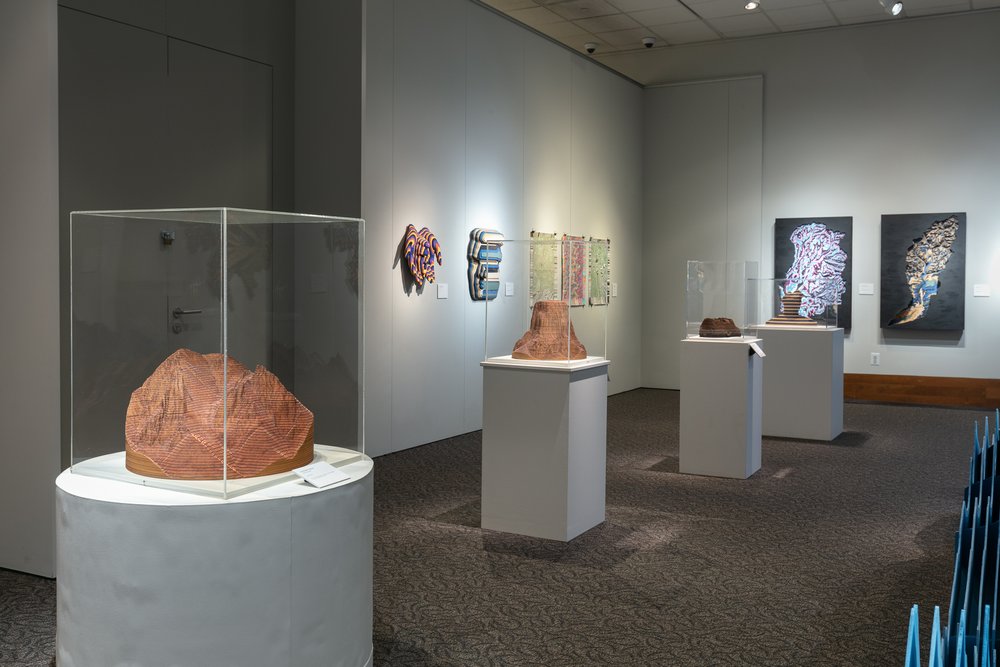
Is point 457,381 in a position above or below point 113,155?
below

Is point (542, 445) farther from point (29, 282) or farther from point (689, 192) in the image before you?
point (689, 192)

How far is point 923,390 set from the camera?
1075 cm

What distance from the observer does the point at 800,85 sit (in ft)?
37.9

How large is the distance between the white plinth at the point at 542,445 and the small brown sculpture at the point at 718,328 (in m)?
1.91

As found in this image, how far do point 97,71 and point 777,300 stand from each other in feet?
20.0

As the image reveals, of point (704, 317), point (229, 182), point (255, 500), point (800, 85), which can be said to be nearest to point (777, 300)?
point (704, 317)

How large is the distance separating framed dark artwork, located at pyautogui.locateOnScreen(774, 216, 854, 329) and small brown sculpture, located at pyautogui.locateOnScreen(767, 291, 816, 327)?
8.37 ft

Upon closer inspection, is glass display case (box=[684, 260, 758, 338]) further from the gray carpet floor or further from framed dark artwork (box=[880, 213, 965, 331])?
framed dark artwork (box=[880, 213, 965, 331])

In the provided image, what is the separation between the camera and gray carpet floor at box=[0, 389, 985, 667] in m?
3.47

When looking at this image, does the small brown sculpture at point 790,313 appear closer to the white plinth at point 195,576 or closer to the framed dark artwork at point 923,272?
the framed dark artwork at point 923,272

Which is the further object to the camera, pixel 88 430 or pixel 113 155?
pixel 113 155

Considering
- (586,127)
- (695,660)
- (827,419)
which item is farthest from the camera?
(586,127)

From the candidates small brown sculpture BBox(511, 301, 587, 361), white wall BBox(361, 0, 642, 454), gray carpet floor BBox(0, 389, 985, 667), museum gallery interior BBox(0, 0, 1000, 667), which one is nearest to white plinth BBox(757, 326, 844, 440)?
museum gallery interior BBox(0, 0, 1000, 667)

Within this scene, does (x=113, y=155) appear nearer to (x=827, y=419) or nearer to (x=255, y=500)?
(x=255, y=500)
